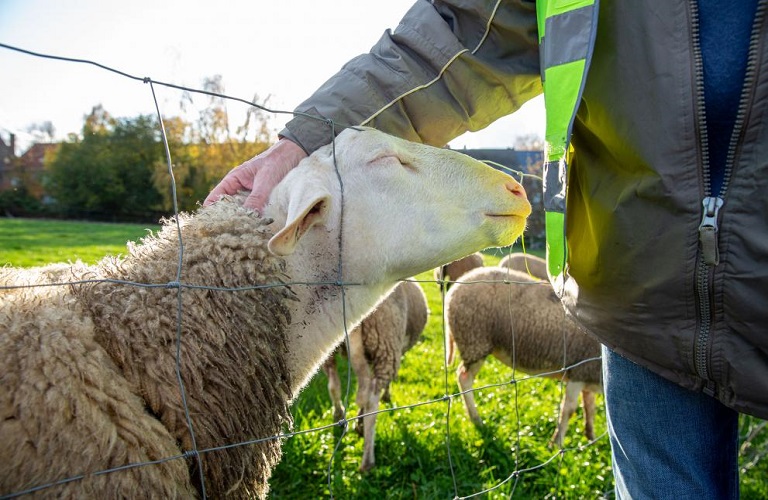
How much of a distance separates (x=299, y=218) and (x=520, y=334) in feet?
11.1

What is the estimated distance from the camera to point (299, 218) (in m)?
1.35

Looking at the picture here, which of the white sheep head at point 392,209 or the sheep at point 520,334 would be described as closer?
the white sheep head at point 392,209

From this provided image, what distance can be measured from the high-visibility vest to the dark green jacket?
0.09 meters

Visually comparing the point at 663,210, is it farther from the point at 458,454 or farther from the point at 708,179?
the point at 458,454

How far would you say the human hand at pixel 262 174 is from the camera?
162 cm

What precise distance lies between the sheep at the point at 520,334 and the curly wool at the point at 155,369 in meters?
2.91

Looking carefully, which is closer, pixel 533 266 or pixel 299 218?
pixel 299 218

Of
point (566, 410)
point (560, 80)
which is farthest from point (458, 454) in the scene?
point (560, 80)

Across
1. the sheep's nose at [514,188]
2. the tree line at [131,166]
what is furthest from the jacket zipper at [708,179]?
the tree line at [131,166]

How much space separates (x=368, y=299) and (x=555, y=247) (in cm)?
66

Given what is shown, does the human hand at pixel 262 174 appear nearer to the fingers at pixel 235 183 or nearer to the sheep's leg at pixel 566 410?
the fingers at pixel 235 183

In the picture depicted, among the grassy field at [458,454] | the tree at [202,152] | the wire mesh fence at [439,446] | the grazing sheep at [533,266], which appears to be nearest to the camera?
the wire mesh fence at [439,446]

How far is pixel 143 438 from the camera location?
1106mm

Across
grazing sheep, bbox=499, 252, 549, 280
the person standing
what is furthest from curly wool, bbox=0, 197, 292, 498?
grazing sheep, bbox=499, 252, 549, 280
